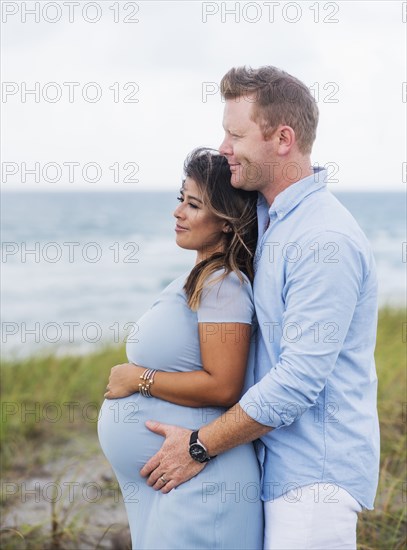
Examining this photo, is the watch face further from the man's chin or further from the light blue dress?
the man's chin

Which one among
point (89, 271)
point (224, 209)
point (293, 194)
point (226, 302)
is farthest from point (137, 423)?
point (89, 271)

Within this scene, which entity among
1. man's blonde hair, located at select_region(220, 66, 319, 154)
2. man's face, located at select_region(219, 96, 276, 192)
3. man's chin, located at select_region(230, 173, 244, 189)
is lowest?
man's chin, located at select_region(230, 173, 244, 189)

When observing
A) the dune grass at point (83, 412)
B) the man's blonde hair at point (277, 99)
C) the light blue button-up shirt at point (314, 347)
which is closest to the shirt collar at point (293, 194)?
the light blue button-up shirt at point (314, 347)

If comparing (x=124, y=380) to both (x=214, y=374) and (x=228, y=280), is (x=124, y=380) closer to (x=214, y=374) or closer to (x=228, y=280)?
(x=214, y=374)

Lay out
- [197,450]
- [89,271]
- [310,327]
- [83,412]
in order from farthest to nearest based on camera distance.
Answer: [89,271] < [83,412] < [197,450] < [310,327]

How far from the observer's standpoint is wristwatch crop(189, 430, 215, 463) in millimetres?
2631

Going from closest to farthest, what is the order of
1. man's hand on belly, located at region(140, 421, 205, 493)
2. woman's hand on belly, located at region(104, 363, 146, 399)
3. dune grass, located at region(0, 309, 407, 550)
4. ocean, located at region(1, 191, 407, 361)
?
man's hand on belly, located at region(140, 421, 205, 493)
woman's hand on belly, located at region(104, 363, 146, 399)
dune grass, located at region(0, 309, 407, 550)
ocean, located at region(1, 191, 407, 361)

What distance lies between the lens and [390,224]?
4750cm

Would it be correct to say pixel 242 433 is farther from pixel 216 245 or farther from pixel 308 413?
pixel 216 245

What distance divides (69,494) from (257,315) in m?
2.45

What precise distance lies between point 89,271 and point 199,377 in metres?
23.5

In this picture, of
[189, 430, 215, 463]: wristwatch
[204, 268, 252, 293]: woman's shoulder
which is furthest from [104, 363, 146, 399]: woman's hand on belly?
[204, 268, 252, 293]: woman's shoulder

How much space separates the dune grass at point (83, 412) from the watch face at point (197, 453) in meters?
1.31

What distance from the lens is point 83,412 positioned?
20.5 feet
